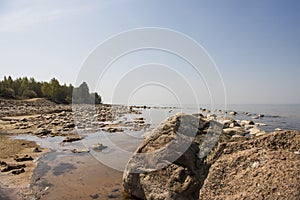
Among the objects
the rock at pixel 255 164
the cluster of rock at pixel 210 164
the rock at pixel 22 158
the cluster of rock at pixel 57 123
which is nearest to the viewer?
the cluster of rock at pixel 210 164

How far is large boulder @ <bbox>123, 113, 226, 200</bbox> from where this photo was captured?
5.90 m

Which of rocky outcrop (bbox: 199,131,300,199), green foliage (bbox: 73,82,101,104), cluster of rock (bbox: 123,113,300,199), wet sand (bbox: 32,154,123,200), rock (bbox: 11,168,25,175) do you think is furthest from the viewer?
green foliage (bbox: 73,82,101,104)

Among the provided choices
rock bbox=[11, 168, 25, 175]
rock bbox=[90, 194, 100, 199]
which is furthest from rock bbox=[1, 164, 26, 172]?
rock bbox=[90, 194, 100, 199]

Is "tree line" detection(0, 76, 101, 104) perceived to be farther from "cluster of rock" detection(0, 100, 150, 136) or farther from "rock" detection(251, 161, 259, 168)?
"rock" detection(251, 161, 259, 168)

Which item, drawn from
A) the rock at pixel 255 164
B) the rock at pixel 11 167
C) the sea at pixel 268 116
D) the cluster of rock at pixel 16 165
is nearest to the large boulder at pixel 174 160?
the rock at pixel 255 164

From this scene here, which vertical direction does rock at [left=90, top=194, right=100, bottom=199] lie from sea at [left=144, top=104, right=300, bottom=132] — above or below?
below

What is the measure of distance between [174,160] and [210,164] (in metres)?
1.08

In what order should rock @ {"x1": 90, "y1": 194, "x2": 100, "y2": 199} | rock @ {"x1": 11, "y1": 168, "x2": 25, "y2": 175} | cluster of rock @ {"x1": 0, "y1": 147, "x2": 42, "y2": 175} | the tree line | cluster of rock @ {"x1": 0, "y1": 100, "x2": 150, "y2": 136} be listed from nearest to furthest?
rock @ {"x1": 90, "y1": 194, "x2": 100, "y2": 199} → rock @ {"x1": 11, "y1": 168, "x2": 25, "y2": 175} → cluster of rock @ {"x1": 0, "y1": 147, "x2": 42, "y2": 175} → cluster of rock @ {"x1": 0, "y1": 100, "x2": 150, "y2": 136} → the tree line

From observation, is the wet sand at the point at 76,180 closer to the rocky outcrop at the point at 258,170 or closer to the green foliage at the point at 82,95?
the rocky outcrop at the point at 258,170

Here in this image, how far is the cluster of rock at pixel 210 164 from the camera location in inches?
167

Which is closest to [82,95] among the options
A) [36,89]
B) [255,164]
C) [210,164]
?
[36,89]

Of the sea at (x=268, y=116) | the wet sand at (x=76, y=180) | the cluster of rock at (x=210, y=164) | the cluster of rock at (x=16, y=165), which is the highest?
the cluster of rock at (x=210, y=164)

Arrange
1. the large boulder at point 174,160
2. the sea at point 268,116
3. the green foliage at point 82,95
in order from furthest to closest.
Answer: the green foliage at point 82,95
the sea at point 268,116
the large boulder at point 174,160

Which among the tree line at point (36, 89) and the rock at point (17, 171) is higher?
the tree line at point (36, 89)
